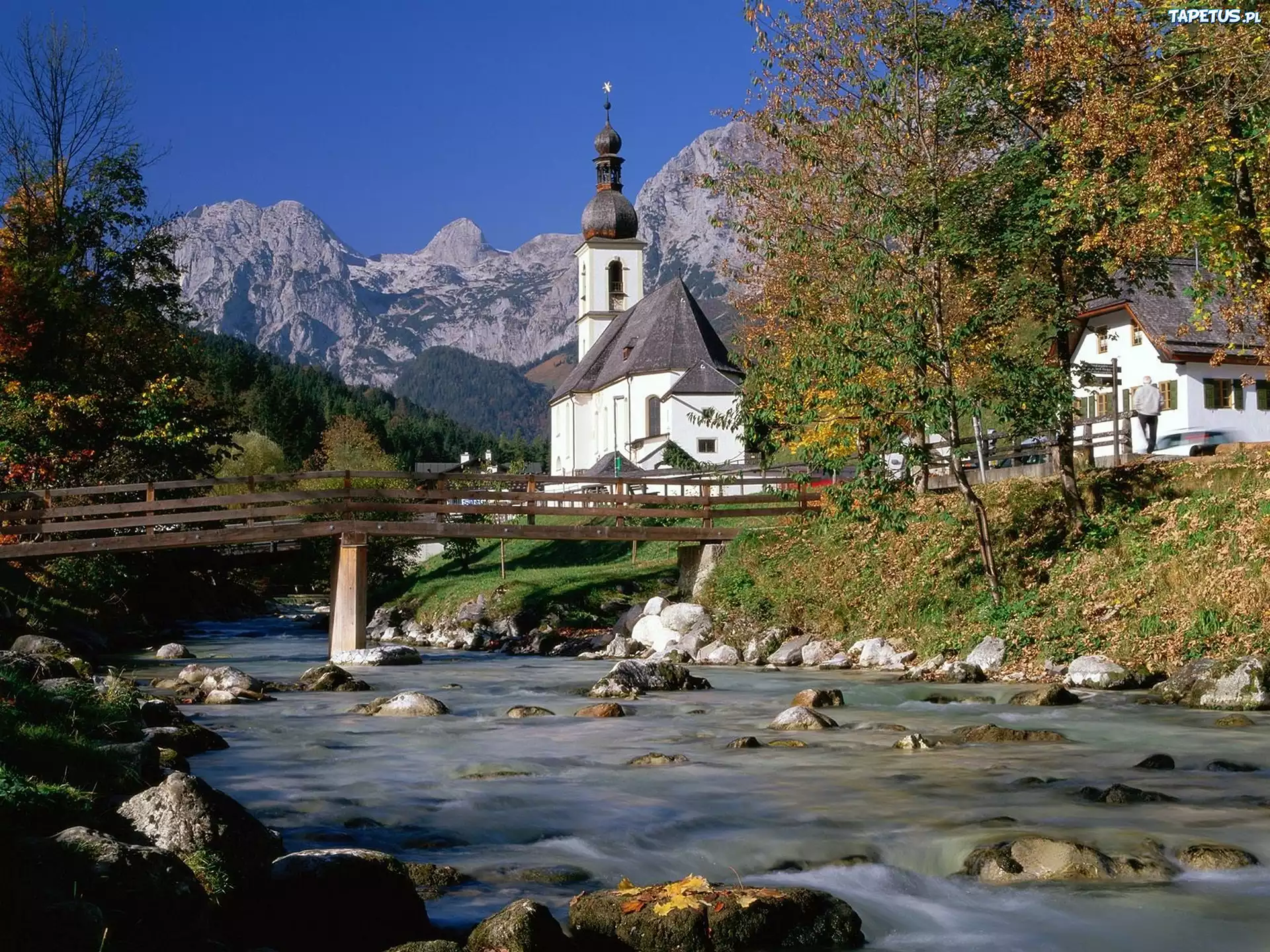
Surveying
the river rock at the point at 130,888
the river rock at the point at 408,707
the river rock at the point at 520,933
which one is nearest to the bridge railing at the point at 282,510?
the river rock at the point at 408,707

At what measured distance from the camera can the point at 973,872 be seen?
27.5 ft

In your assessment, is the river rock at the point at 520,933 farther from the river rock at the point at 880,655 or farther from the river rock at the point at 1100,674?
the river rock at the point at 880,655

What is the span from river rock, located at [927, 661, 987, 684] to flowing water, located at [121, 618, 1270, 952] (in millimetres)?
2725

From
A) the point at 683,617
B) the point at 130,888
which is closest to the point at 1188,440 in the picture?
the point at 683,617

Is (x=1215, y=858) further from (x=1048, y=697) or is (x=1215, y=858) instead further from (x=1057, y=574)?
(x=1057, y=574)

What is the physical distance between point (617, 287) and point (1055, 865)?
91.4 meters

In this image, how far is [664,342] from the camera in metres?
77.6

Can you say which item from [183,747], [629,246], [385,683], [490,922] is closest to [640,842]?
[490,922]

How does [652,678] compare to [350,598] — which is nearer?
[652,678]

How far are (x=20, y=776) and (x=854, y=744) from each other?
8.91 meters

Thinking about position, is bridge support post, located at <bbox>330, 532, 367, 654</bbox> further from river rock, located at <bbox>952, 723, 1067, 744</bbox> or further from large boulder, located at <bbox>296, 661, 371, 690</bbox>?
river rock, located at <bbox>952, 723, 1067, 744</bbox>

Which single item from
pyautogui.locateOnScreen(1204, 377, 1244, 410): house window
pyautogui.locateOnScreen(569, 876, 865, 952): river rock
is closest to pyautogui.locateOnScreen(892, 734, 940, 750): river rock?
pyautogui.locateOnScreen(569, 876, 865, 952): river rock

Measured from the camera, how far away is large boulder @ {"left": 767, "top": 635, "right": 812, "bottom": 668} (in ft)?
80.5

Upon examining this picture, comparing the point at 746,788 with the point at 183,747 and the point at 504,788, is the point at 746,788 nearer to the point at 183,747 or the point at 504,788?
the point at 504,788
